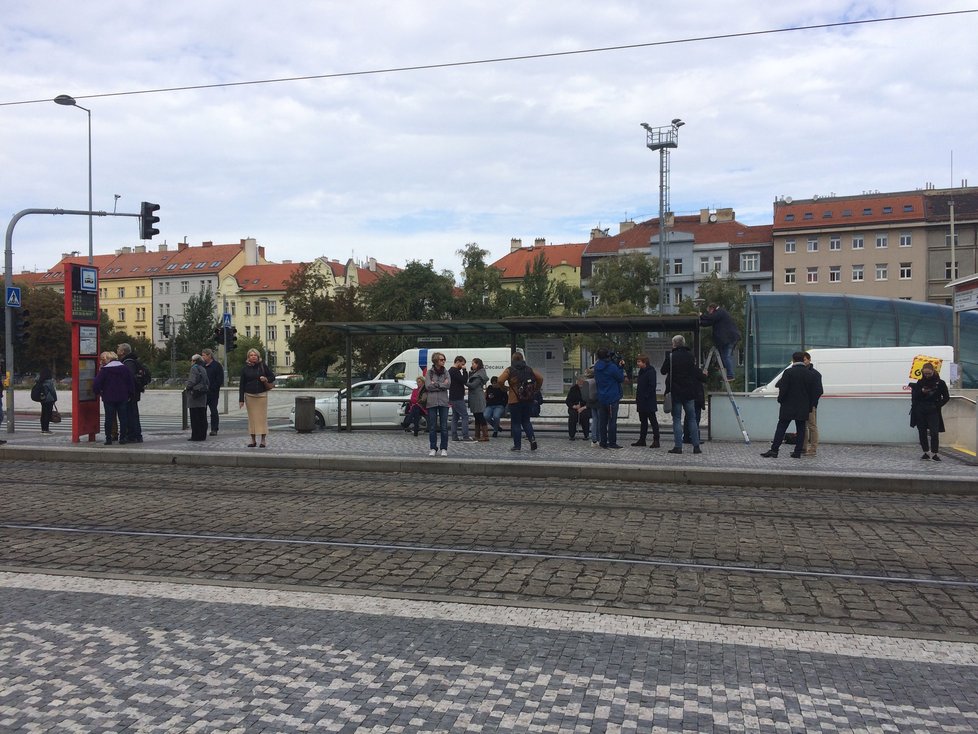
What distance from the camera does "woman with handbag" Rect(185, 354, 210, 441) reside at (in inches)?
664

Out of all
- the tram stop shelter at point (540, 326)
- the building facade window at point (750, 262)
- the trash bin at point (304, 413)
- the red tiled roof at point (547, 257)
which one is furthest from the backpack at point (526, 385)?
the red tiled roof at point (547, 257)

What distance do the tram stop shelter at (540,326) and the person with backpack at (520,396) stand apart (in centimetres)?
190

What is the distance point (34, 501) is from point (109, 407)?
5859 millimetres

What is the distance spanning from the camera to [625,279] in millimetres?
55781

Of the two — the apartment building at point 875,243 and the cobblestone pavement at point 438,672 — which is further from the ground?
the apartment building at point 875,243

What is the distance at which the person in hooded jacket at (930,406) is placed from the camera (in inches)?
561

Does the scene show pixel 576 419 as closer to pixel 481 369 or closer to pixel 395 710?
pixel 481 369

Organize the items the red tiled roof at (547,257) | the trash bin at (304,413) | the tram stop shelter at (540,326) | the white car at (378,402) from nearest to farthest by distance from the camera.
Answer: the tram stop shelter at (540,326) → the trash bin at (304,413) → the white car at (378,402) → the red tiled roof at (547,257)

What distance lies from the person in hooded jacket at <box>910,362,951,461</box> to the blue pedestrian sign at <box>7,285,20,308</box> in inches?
753

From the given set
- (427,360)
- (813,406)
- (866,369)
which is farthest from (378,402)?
A: (866,369)

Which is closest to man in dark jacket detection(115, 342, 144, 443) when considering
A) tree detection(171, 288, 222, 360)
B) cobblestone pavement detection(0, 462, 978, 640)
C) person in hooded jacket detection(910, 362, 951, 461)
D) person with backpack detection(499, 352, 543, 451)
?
cobblestone pavement detection(0, 462, 978, 640)

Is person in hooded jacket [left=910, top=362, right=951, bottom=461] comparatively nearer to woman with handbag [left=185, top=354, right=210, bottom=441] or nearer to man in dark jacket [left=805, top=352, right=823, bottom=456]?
man in dark jacket [left=805, top=352, right=823, bottom=456]

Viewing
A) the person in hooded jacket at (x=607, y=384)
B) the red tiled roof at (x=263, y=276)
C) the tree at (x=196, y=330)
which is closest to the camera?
the person in hooded jacket at (x=607, y=384)

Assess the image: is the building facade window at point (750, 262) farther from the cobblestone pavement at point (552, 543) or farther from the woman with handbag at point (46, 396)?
the cobblestone pavement at point (552, 543)
